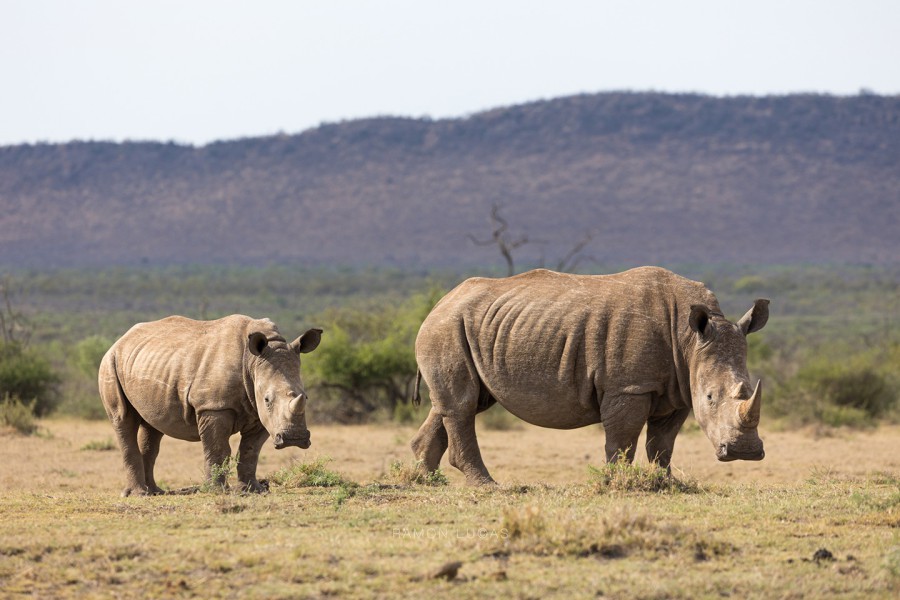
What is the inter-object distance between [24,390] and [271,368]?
1527cm

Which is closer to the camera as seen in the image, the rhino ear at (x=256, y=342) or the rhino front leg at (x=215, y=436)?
the rhino ear at (x=256, y=342)

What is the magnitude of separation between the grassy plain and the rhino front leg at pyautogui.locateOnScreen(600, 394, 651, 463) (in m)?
0.48

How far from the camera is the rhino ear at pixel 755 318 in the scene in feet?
35.5

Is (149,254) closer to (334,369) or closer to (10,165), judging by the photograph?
(10,165)

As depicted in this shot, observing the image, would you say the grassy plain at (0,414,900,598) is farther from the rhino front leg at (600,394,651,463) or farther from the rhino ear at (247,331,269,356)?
the rhino ear at (247,331,269,356)

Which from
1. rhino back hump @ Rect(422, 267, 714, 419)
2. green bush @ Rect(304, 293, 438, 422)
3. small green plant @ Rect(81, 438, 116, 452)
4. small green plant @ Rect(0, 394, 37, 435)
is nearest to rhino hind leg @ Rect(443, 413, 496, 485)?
rhino back hump @ Rect(422, 267, 714, 419)

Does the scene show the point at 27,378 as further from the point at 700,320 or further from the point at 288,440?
the point at 700,320

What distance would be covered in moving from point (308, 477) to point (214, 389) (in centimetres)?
128

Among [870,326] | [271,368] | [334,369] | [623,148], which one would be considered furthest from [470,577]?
[623,148]

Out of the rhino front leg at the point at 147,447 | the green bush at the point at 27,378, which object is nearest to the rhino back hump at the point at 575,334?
the rhino front leg at the point at 147,447

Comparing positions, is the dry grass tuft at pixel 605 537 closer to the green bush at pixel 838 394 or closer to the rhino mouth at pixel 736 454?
the rhino mouth at pixel 736 454

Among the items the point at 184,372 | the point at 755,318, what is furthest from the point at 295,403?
the point at 755,318

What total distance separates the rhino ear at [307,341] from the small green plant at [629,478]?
2609 millimetres

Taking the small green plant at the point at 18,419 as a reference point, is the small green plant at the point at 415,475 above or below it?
above
